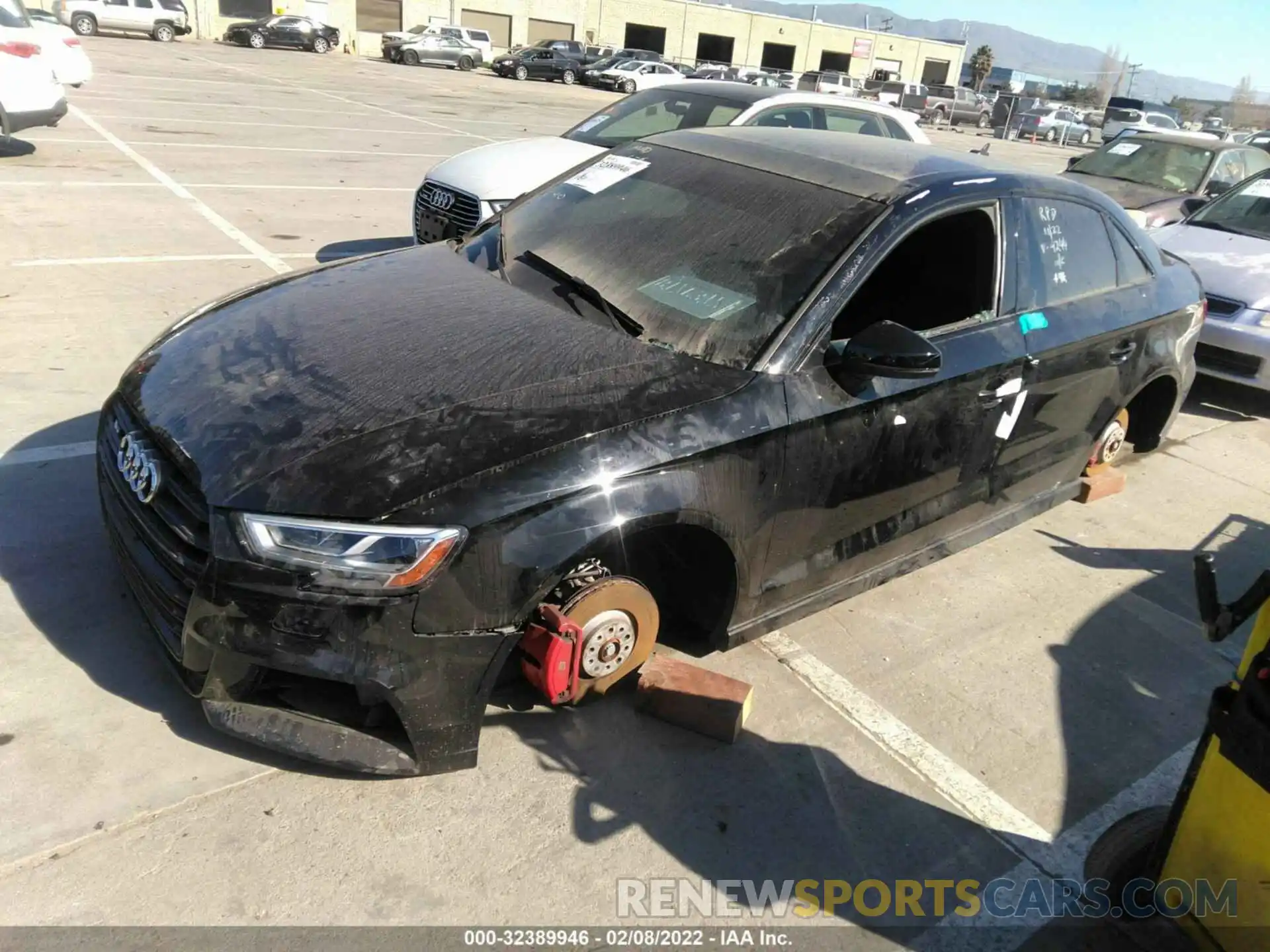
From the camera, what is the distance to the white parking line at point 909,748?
9.14ft

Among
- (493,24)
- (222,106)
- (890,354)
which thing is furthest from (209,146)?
(493,24)

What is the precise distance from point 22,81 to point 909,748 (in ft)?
37.5

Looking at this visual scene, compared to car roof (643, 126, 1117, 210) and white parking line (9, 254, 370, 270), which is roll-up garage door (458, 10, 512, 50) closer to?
white parking line (9, 254, 370, 270)

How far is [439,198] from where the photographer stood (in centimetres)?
686

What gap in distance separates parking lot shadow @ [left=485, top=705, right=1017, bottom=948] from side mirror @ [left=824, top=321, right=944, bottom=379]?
124cm

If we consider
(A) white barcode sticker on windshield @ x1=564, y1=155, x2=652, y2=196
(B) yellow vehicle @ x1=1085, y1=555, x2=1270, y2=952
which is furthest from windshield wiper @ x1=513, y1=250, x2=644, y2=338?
(B) yellow vehicle @ x1=1085, y1=555, x2=1270, y2=952

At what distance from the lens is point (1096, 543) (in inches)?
179

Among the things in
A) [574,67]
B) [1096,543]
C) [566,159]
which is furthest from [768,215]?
[574,67]

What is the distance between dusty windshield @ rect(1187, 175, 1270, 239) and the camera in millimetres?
7414

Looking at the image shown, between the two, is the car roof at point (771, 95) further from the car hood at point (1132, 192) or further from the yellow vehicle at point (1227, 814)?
the yellow vehicle at point (1227, 814)

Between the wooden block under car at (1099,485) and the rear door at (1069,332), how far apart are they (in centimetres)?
41

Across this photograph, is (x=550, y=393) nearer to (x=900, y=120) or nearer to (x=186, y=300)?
(x=186, y=300)

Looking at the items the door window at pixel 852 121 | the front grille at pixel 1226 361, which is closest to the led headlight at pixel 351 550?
the front grille at pixel 1226 361

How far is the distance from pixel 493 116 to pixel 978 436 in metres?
20.3
